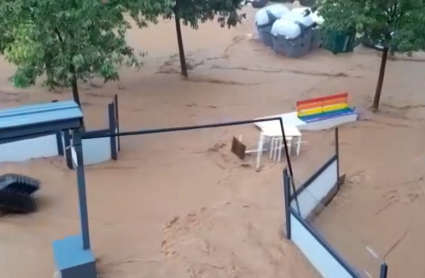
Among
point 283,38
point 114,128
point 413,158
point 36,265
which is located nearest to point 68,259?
point 36,265

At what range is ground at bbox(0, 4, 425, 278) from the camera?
751 cm

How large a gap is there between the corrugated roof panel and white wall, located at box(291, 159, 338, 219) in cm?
318

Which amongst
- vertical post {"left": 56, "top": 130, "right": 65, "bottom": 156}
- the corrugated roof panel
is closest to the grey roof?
the corrugated roof panel

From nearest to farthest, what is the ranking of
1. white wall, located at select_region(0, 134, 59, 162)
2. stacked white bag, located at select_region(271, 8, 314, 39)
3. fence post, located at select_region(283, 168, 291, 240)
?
fence post, located at select_region(283, 168, 291, 240), white wall, located at select_region(0, 134, 59, 162), stacked white bag, located at select_region(271, 8, 314, 39)

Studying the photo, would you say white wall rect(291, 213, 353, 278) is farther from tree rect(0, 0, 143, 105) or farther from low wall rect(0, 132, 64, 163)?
low wall rect(0, 132, 64, 163)

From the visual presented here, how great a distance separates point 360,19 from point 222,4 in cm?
360

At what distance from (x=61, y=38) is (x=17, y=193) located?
3010 millimetres

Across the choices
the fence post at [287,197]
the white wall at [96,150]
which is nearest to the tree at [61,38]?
the white wall at [96,150]

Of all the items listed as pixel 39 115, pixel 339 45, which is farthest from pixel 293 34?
pixel 39 115

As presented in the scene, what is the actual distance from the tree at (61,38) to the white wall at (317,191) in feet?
14.0

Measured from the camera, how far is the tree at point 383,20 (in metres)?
11.2

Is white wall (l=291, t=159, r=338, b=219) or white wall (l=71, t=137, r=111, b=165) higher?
white wall (l=291, t=159, r=338, b=219)

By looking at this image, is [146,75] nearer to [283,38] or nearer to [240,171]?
[283,38]

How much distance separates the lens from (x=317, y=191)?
27.3ft
